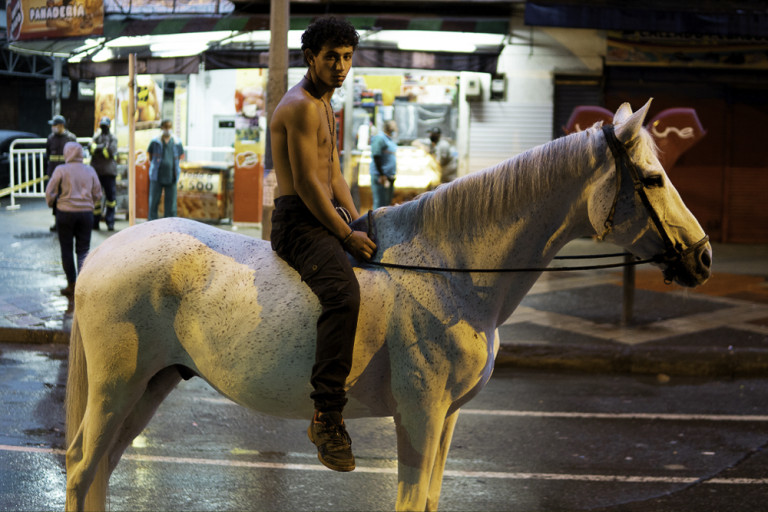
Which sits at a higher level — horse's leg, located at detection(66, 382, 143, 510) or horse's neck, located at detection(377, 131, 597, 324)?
horse's neck, located at detection(377, 131, 597, 324)

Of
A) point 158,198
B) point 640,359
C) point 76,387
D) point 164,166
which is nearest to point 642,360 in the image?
point 640,359

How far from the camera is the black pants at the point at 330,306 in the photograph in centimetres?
371

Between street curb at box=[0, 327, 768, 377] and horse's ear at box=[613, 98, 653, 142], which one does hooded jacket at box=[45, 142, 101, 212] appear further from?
horse's ear at box=[613, 98, 653, 142]

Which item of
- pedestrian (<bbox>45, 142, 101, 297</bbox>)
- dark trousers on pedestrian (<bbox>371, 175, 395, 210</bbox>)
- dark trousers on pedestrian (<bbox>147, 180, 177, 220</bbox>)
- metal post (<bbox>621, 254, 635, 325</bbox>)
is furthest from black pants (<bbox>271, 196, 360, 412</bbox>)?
dark trousers on pedestrian (<bbox>147, 180, 177, 220</bbox>)

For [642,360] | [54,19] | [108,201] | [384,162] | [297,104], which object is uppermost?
[54,19]

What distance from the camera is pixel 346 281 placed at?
376cm

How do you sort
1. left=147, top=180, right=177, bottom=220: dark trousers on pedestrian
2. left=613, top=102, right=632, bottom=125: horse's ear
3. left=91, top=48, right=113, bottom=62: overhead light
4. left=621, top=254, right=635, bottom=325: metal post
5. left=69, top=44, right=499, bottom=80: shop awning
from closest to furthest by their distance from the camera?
left=613, top=102, right=632, bottom=125: horse's ear
left=621, top=254, right=635, bottom=325: metal post
left=69, top=44, right=499, bottom=80: shop awning
left=147, top=180, right=177, bottom=220: dark trousers on pedestrian
left=91, top=48, right=113, bottom=62: overhead light

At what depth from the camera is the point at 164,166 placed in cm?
1861

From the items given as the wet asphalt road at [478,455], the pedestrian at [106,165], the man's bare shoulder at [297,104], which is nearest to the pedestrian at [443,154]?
the pedestrian at [106,165]

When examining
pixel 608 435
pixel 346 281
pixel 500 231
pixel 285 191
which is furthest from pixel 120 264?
pixel 608 435

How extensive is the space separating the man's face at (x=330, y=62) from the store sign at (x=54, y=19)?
55.3 feet

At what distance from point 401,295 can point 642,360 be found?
6.02 meters

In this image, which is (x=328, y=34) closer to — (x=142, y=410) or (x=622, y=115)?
(x=622, y=115)

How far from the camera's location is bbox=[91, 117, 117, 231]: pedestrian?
1864 centimetres
